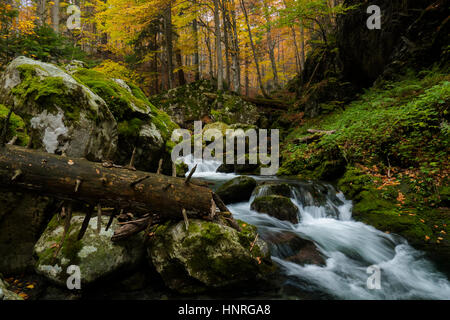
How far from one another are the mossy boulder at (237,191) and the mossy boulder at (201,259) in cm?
344

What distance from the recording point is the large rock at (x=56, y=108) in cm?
354

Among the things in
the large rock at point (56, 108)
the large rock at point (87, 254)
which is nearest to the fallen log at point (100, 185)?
the large rock at point (87, 254)

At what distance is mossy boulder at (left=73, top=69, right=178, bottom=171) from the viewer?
18.1 ft

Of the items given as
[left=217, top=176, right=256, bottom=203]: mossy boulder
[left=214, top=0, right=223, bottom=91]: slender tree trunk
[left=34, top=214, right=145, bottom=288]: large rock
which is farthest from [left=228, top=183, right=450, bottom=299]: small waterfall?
[left=214, top=0, right=223, bottom=91]: slender tree trunk

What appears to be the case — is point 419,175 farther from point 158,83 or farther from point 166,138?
point 158,83

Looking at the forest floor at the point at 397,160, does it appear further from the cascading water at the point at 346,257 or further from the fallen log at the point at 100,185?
the fallen log at the point at 100,185

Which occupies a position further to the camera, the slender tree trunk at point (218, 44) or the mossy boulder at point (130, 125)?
the slender tree trunk at point (218, 44)

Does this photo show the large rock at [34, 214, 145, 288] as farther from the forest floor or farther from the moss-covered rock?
the moss-covered rock

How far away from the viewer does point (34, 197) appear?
131 inches

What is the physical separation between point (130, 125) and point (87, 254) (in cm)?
356

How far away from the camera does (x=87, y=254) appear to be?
2.99 m

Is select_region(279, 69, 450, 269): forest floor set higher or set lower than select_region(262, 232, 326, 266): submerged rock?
higher

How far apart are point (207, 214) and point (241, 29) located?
23.0 m

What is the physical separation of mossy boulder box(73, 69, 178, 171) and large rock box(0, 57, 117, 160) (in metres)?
1.26
